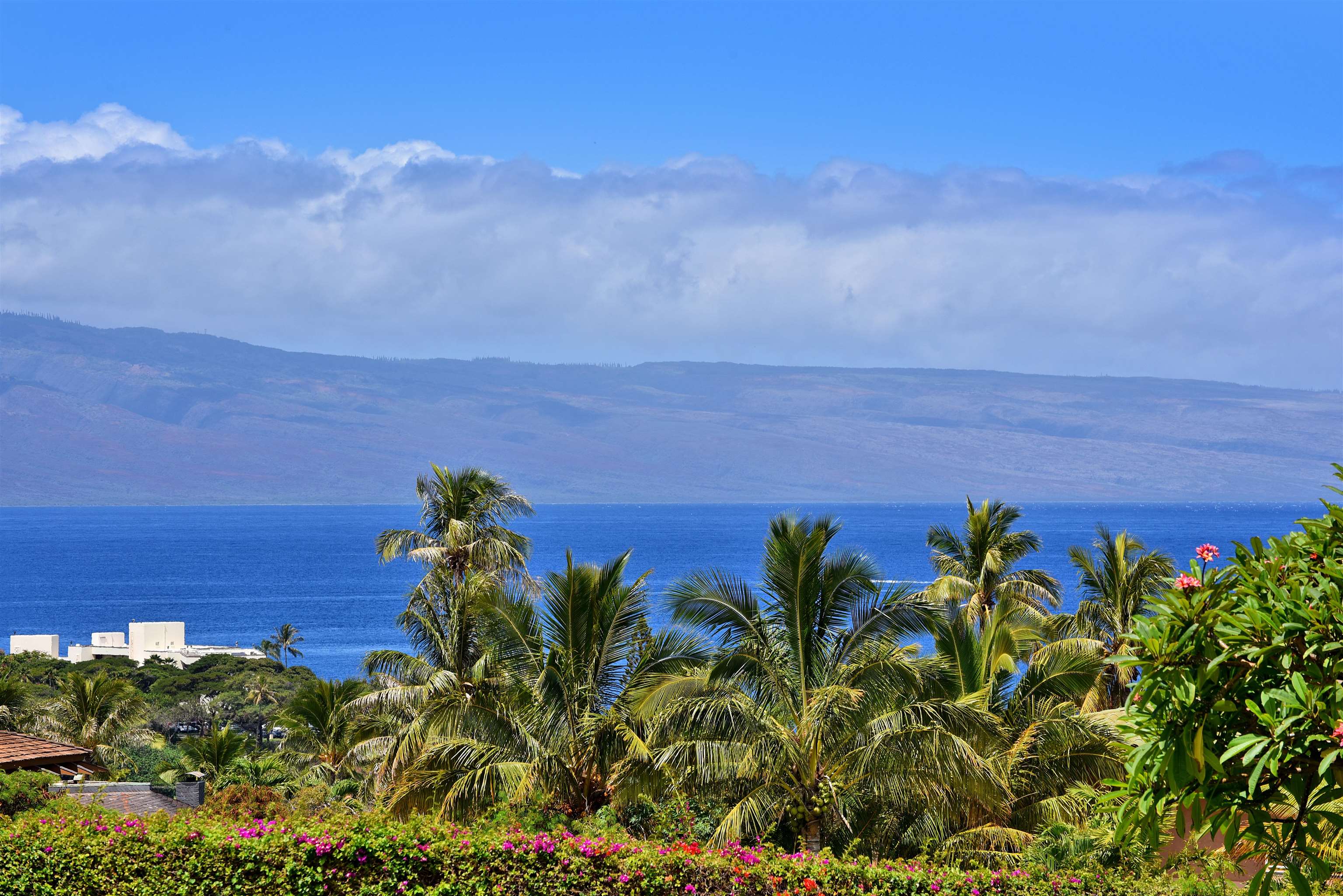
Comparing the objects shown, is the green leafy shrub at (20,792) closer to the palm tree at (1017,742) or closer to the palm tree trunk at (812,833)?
the palm tree trunk at (812,833)

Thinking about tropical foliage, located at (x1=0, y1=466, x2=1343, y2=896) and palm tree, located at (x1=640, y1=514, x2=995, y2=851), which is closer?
tropical foliage, located at (x1=0, y1=466, x2=1343, y2=896)

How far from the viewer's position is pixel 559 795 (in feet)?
52.4

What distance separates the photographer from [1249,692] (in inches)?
231

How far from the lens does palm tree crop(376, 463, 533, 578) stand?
23.0 m

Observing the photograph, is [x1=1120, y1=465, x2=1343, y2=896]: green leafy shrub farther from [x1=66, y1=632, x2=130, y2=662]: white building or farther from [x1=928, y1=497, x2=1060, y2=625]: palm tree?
[x1=66, y1=632, x2=130, y2=662]: white building

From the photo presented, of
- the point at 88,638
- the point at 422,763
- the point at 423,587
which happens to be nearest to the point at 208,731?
the point at 423,587

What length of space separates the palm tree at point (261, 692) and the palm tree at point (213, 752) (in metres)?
30.2

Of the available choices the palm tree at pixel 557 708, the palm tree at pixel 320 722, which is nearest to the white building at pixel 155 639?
the palm tree at pixel 320 722

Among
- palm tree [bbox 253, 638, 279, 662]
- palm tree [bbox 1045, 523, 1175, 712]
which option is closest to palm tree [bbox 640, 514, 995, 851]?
palm tree [bbox 1045, 523, 1175, 712]

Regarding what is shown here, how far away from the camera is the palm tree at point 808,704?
14297 millimetres

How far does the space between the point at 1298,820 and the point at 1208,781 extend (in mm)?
412

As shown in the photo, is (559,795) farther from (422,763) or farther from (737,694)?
(737,694)

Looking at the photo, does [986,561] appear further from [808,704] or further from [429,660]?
[808,704]

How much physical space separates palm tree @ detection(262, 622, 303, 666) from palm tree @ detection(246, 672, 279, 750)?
58.7 feet
